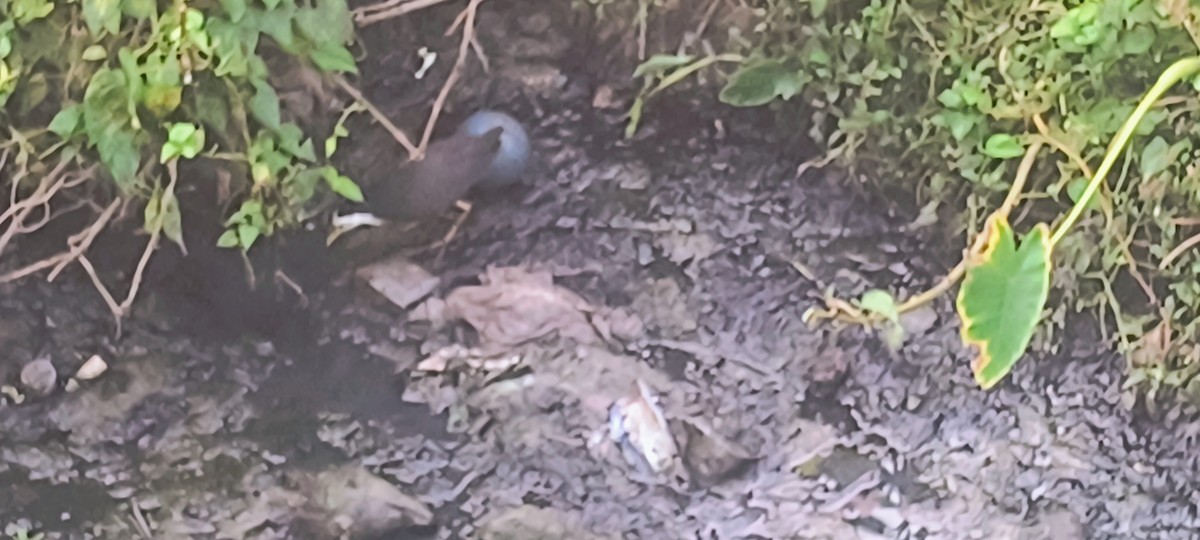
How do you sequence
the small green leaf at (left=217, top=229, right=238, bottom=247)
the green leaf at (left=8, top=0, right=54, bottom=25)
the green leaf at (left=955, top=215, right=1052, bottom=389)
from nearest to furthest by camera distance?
the green leaf at (left=955, top=215, right=1052, bottom=389) → the green leaf at (left=8, top=0, right=54, bottom=25) → the small green leaf at (left=217, top=229, right=238, bottom=247)

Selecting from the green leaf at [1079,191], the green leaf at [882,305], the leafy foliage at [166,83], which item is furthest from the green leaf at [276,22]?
the green leaf at [1079,191]

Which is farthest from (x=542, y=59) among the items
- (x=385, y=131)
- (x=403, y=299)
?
(x=403, y=299)

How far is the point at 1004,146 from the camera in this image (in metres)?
1.10

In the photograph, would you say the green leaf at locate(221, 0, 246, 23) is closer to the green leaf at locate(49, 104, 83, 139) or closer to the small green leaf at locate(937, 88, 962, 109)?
the green leaf at locate(49, 104, 83, 139)

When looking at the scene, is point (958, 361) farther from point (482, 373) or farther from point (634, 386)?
point (482, 373)

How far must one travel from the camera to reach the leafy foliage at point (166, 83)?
1.04m

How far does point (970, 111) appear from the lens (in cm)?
112

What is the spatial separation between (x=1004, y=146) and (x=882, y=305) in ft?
0.63

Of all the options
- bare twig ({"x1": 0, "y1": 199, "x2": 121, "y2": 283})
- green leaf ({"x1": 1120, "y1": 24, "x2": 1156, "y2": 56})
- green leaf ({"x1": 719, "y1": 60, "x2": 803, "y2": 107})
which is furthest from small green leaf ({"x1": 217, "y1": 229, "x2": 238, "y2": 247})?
green leaf ({"x1": 1120, "y1": 24, "x2": 1156, "y2": 56})

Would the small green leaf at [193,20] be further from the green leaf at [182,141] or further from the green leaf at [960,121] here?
the green leaf at [960,121]

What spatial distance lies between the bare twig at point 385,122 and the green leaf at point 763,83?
13.2 inches

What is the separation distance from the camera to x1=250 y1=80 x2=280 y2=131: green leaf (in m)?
1.08

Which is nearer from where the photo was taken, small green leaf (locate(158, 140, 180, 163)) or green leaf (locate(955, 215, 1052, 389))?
green leaf (locate(955, 215, 1052, 389))

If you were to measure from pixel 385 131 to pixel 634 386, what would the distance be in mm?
373
